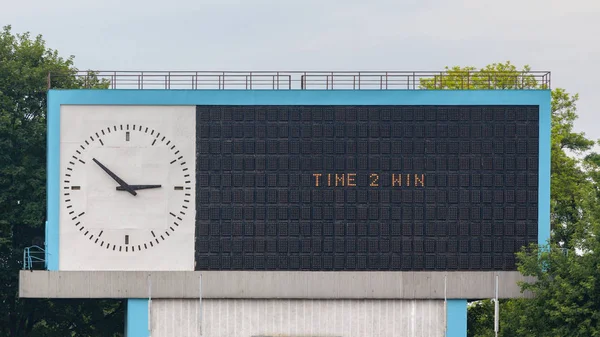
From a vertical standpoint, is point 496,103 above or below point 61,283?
above

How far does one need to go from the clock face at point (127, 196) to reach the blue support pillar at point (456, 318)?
930 cm

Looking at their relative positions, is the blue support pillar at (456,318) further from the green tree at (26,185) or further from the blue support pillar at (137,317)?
the green tree at (26,185)

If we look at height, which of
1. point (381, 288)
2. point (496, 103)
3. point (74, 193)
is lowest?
point (381, 288)

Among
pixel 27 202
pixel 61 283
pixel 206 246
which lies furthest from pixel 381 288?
pixel 27 202

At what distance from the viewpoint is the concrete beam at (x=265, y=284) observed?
4984 cm

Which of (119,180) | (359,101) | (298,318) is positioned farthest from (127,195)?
(359,101)

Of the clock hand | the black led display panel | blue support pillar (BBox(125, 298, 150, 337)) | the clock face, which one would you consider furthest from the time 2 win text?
blue support pillar (BBox(125, 298, 150, 337))

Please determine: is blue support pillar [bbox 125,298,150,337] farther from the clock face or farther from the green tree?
the green tree

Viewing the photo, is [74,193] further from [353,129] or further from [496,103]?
[496,103]

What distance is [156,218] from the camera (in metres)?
50.2

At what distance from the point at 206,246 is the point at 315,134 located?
17.0 feet

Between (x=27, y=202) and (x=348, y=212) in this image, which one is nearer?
(x=348, y=212)

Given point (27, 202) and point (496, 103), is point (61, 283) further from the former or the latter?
point (496, 103)

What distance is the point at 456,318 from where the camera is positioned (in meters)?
50.2
